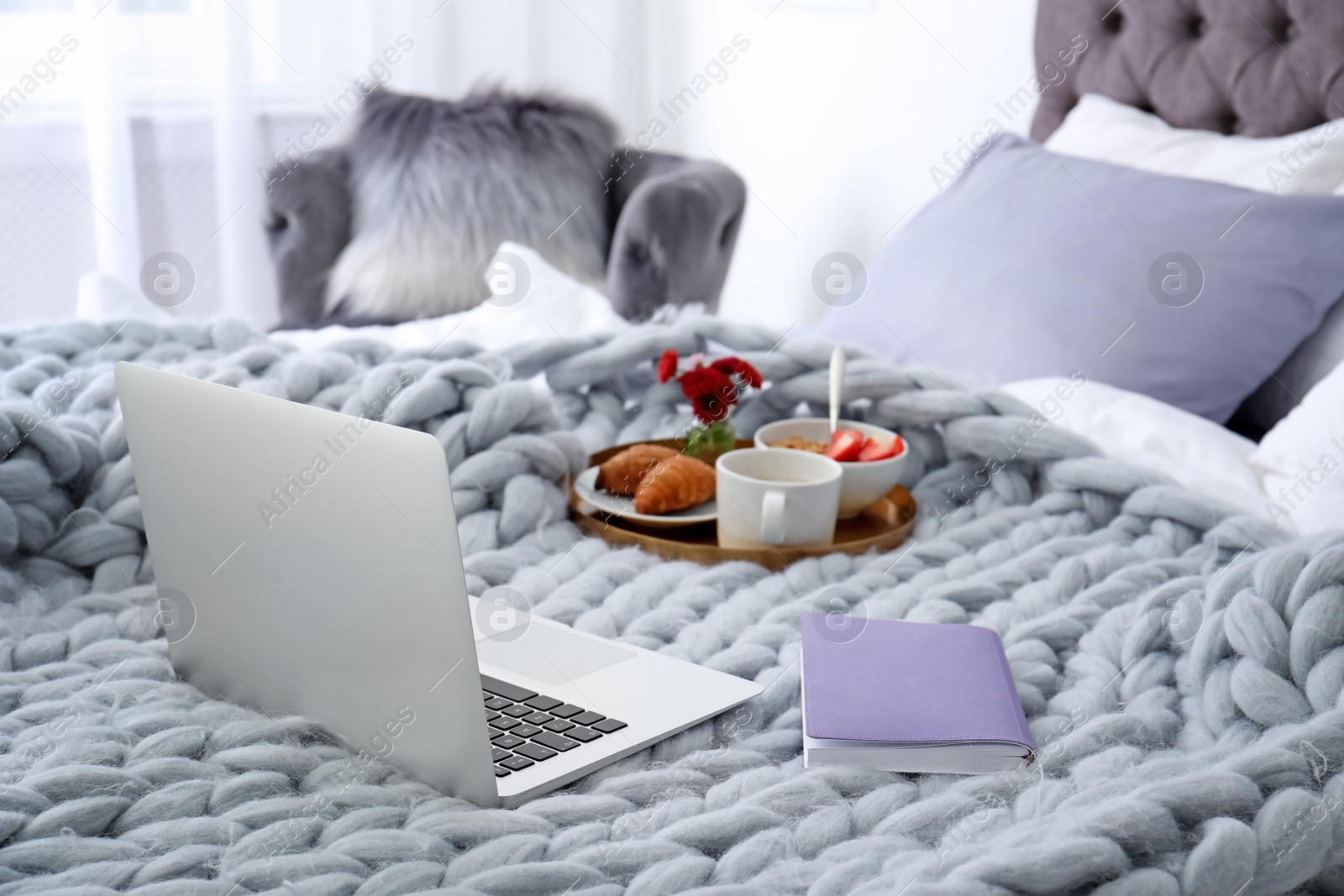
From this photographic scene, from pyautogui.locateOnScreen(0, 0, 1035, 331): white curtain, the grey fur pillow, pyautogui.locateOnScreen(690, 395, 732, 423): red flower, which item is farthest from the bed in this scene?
pyautogui.locateOnScreen(0, 0, 1035, 331): white curtain

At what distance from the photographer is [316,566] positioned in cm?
63

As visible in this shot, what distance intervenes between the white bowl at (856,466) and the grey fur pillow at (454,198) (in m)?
1.38

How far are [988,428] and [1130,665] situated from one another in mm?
357

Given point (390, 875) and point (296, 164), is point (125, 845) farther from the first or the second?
point (296, 164)

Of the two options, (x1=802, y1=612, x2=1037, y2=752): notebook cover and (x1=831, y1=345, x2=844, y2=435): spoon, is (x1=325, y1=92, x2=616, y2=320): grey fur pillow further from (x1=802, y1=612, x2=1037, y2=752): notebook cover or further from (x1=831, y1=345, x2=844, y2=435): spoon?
(x1=802, y1=612, x2=1037, y2=752): notebook cover

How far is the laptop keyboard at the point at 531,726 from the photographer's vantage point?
2.20 feet

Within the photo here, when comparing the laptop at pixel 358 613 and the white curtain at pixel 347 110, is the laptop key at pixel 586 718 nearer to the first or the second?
the laptop at pixel 358 613

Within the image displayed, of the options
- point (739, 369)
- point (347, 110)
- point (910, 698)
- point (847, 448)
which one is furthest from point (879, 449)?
point (347, 110)

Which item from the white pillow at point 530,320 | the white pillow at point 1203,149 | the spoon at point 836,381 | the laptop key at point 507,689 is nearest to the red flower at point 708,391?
the spoon at point 836,381

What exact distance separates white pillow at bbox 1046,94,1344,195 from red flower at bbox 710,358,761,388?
758 millimetres

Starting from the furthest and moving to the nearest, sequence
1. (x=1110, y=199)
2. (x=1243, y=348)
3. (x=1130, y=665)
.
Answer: (x=1110, y=199) → (x=1243, y=348) → (x=1130, y=665)

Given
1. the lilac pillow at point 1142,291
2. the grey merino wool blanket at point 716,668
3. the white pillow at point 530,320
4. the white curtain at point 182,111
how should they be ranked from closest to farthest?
the grey merino wool blanket at point 716,668
the lilac pillow at point 1142,291
the white pillow at point 530,320
the white curtain at point 182,111

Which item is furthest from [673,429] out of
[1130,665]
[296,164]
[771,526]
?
[296,164]

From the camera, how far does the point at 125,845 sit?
22.4 inches
